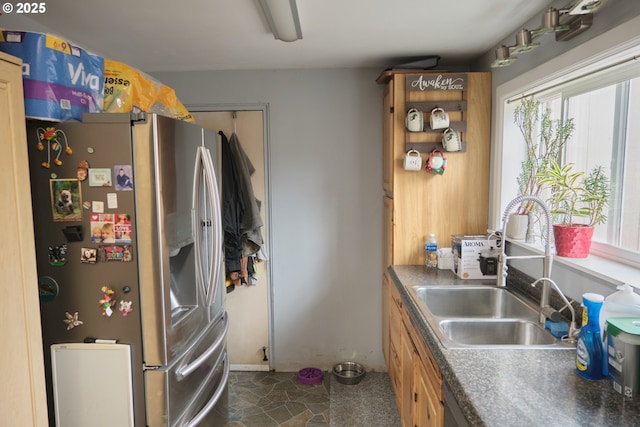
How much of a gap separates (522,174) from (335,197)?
135 cm

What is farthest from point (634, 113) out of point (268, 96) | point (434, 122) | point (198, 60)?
point (198, 60)

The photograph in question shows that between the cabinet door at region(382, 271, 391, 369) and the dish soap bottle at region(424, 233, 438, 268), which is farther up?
the dish soap bottle at region(424, 233, 438, 268)

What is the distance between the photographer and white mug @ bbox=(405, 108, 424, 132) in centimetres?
249

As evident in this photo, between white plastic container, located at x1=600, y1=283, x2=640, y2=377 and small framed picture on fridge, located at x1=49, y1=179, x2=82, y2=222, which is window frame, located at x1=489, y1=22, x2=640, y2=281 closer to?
white plastic container, located at x1=600, y1=283, x2=640, y2=377

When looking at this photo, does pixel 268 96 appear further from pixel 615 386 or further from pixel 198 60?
pixel 615 386

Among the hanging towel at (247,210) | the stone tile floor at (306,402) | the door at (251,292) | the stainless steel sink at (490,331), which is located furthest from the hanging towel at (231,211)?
the stainless steel sink at (490,331)

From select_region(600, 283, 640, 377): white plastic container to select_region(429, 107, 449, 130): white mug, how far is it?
1450 mm

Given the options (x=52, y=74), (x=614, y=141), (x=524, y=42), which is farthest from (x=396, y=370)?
(x=52, y=74)

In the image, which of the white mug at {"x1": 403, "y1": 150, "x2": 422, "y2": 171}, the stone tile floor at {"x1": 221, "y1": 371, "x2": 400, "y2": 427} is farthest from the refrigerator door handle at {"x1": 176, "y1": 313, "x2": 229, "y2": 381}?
the white mug at {"x1": 403, "y1": 150, "x2": 422, "y2": 171}

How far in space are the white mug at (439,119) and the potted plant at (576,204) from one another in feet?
2.26

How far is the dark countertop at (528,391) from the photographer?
104cm

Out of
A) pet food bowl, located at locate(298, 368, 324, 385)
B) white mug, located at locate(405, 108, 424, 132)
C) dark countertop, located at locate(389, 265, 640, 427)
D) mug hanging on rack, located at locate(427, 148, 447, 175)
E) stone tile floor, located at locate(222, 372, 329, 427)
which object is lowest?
stone tile floor, located at locate(222, 372, 329, 427)

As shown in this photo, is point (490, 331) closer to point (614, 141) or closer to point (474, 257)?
point (474, 257)

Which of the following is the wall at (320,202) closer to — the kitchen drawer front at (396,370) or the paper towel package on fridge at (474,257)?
the kitchen drawer front at (396,370)
